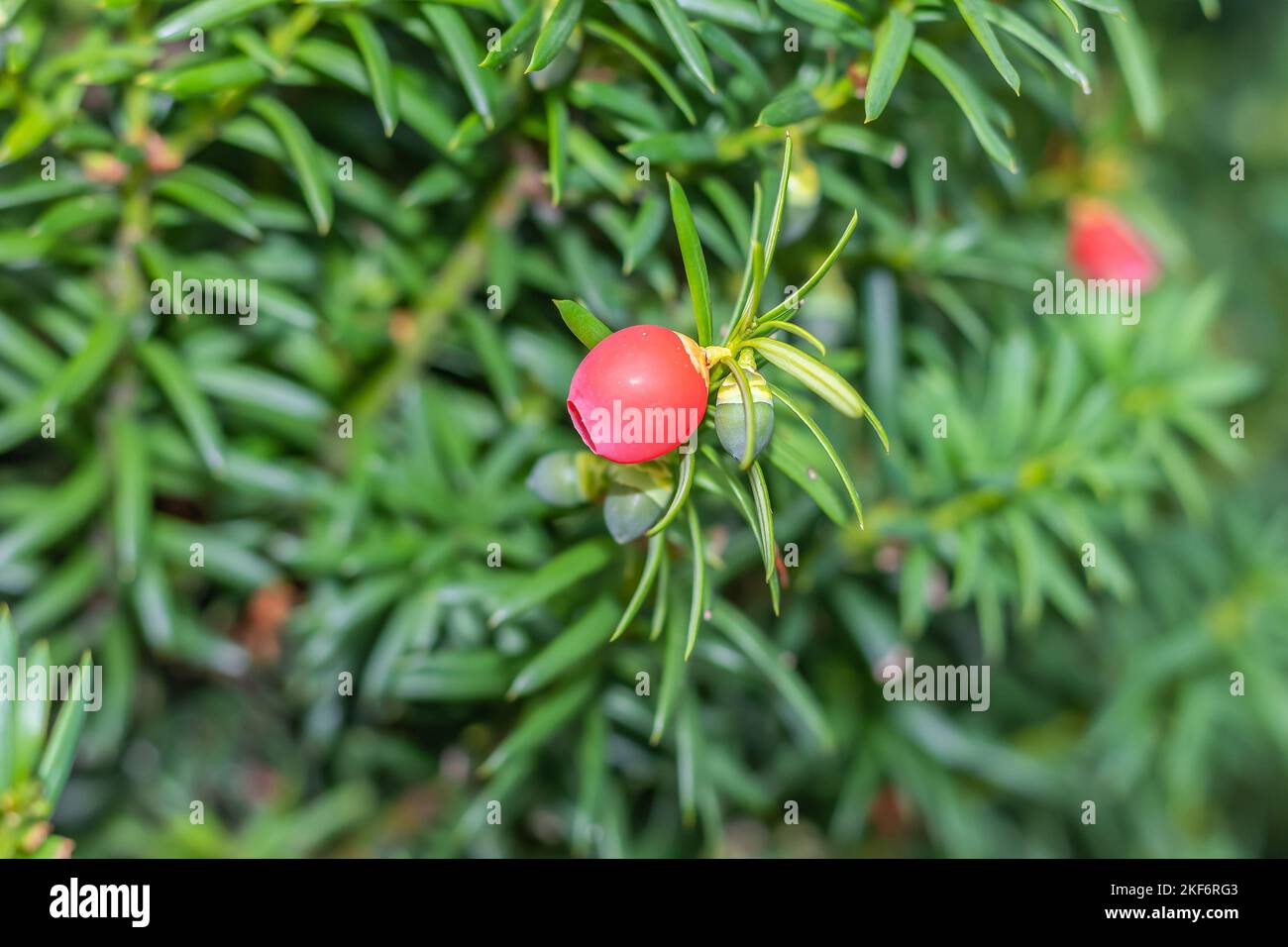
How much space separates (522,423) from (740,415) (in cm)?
29

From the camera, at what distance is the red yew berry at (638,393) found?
40 cm

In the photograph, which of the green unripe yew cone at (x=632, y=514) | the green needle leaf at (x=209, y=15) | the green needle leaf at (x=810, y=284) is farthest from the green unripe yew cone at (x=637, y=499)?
the green needle leaf at (x=209, y=15)

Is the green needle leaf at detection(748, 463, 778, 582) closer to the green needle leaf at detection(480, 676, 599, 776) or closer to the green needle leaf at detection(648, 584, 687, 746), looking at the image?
the green needle leaf at detection(648, 584, 687, 746)

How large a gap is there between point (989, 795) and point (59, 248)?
796mm

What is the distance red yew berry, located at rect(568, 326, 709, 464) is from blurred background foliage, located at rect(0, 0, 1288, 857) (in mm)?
116

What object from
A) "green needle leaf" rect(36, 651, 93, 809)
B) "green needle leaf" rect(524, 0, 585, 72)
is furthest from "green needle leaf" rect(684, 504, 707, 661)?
"green needle leaf" rect(36, 651, 93, 809)

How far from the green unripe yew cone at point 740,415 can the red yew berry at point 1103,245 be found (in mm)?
516

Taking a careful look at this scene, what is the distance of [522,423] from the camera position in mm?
682

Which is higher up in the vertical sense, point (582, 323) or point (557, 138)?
point (557, 138)

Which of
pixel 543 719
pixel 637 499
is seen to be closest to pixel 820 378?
pixel 637 499

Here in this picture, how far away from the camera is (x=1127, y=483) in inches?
29.1

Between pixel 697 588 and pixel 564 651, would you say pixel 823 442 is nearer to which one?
pixel 697 588
